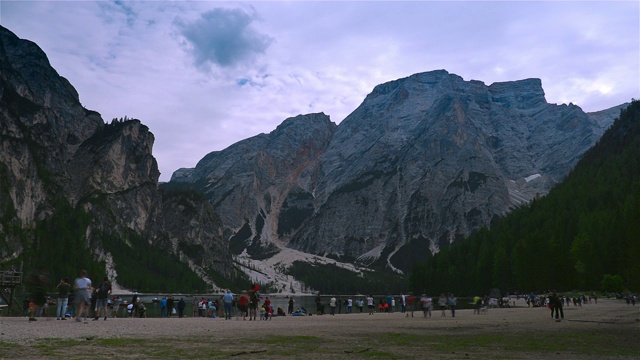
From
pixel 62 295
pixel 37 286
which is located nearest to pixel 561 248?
pixel 62 295

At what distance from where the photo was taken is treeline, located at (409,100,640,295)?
10919 centimetres

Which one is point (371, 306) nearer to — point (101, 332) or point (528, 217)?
point (101, 332)

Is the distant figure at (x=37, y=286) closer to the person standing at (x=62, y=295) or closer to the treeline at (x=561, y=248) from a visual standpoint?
the person standing at (x=62, y=295)

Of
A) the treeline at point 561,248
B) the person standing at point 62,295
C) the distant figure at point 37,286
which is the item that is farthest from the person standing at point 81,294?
the treeline at point 561,248

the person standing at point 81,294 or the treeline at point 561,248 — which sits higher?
the treeline at point 561,248

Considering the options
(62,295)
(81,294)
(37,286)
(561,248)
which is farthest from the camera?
(561,248)

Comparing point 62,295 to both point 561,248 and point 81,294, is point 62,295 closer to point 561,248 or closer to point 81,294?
point 81,294

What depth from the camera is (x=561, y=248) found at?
131m

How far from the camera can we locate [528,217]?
592 feet

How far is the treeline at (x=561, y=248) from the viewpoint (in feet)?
358

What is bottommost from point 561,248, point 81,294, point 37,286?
point 81,294

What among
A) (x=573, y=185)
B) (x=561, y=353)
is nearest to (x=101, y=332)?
(x=561, y=353)

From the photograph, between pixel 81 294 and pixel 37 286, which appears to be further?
pixel 81 294

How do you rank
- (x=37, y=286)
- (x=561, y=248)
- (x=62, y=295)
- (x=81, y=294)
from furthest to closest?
(x=561, y=248) → (x=62, y=295) → (x=81, y=294) → (x=37, y=286)
